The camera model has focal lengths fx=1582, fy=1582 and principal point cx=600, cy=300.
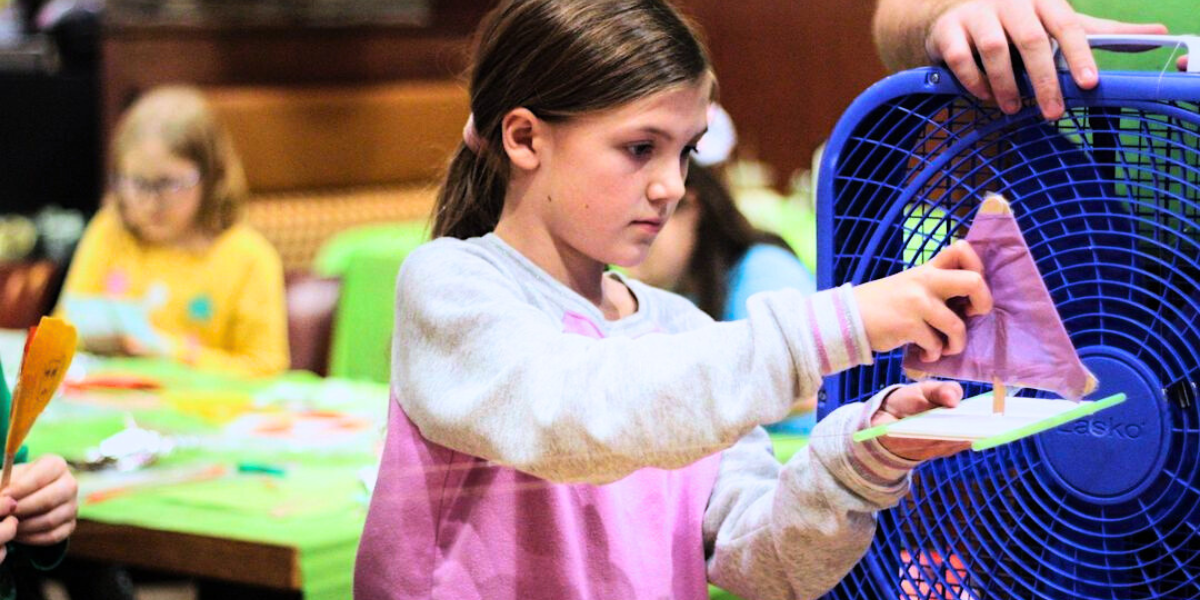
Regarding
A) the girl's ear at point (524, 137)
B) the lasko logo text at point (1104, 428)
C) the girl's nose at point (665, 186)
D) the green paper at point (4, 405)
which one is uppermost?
the girl's ear at point (524, 137)

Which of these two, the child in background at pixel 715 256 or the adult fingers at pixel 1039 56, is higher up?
the adult fingers at pixel 1039 56

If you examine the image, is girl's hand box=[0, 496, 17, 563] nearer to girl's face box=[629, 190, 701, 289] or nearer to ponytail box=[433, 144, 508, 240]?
ponytail box=[433, 144, 508, 240]

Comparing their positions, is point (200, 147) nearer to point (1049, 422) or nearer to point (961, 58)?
point (961, 58)

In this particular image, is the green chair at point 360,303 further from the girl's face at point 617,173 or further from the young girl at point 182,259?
the girl's face at point 617,173

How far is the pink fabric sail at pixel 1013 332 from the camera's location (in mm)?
778

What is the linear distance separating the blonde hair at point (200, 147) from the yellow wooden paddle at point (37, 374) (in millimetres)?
1679

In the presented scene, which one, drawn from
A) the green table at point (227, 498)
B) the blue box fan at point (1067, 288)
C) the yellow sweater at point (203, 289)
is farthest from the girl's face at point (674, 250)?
the yellow sweater at point (203, 289)

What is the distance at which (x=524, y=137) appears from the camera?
3.21ft

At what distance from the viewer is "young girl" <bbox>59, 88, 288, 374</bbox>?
8.23 feet

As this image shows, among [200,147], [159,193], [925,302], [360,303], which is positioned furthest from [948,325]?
[200,147]

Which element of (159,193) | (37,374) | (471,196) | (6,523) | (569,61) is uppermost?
(569,61)

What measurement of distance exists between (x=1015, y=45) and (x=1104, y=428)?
0.21m

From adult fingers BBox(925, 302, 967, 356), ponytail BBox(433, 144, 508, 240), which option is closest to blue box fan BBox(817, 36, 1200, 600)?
adult fingers BBox(925, 302, 967, 356)

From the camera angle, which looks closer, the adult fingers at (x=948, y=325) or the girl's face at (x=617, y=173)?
the adult fingers at (x=948, y=325)
